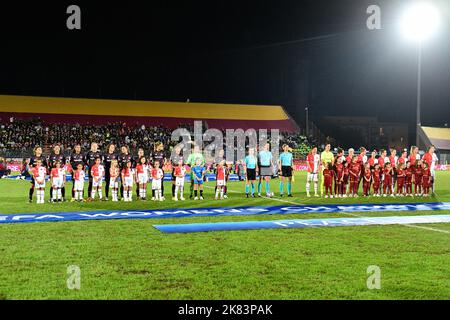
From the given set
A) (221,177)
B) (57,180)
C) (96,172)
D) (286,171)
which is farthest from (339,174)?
(57,180)

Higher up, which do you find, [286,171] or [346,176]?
[286,171]

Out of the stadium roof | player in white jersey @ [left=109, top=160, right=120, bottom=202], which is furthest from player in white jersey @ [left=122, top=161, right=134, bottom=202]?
the stadium roof

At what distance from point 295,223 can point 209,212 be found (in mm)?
2580

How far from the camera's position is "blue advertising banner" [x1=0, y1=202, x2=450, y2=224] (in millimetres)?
11094

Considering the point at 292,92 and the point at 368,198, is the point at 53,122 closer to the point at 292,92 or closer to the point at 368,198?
the point at 292,92

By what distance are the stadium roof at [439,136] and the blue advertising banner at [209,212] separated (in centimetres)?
3788

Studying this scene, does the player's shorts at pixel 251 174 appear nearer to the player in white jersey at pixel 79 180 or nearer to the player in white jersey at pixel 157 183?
the player in white jersey at pixel 157 183

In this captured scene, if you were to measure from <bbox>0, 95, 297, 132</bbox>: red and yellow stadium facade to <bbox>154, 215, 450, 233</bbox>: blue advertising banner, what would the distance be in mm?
32914

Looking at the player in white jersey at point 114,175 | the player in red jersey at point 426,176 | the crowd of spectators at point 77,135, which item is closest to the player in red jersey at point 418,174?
the player in red jersey at point 426,176

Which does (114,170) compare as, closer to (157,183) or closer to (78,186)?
(78,186)

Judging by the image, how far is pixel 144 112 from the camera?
1693 inches

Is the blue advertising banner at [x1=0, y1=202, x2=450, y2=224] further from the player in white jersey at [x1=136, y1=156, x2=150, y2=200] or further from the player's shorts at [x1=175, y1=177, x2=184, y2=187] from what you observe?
the player in white jersey at [x1=136, y1=156, x2=150, y2=200]

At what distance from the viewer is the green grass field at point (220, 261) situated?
5277 millimetres

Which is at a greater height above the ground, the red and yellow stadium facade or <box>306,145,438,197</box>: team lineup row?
the red and yellow stadium facade
